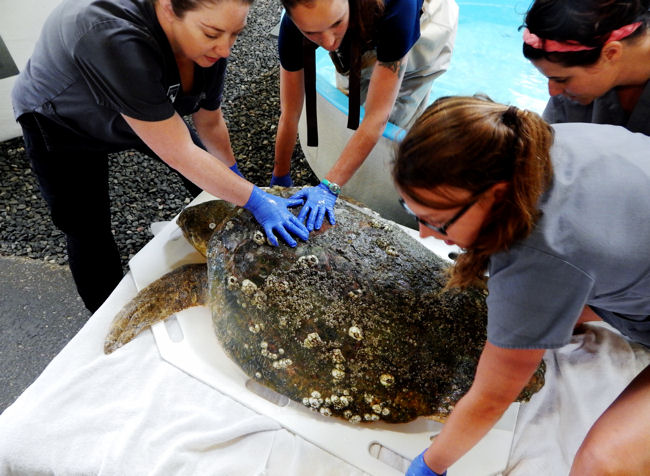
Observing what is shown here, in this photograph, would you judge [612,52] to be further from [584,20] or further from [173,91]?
[173,91]

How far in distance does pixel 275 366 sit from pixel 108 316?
2.20 ft

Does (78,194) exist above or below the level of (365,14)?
below

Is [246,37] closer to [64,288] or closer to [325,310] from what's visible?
[64,288]

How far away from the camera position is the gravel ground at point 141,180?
211cm

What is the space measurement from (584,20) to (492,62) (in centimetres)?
289

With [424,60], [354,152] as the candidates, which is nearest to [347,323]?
[354,152]

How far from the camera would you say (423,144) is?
0.75 meters

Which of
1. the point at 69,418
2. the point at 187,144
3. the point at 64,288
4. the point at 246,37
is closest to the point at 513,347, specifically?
the point at 187,144

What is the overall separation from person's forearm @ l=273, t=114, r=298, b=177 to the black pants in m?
0.37

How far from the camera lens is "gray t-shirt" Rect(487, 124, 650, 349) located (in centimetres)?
77

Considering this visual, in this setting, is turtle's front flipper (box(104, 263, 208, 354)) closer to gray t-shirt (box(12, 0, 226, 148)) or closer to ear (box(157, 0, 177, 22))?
gray t-shirt (box(12, 0, 226, 148))

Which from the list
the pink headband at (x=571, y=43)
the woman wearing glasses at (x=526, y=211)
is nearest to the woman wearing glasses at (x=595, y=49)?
the pink headband at (x=571, y=43)

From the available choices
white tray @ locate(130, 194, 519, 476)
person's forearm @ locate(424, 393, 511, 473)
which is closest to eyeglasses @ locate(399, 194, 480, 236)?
person's forearm @ locate(424, 393, 511, 473)

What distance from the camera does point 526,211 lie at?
2.43ft
